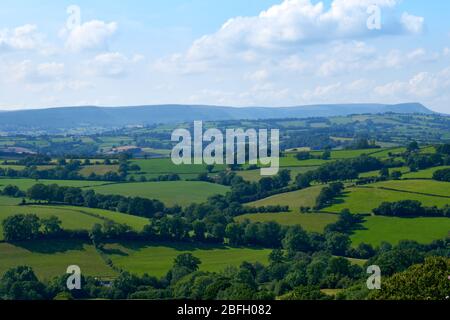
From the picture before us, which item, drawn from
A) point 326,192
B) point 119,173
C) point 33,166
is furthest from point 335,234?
point 33,166

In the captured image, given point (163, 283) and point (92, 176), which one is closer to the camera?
point (163, 283)

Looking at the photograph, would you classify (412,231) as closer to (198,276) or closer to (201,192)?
(198,276)

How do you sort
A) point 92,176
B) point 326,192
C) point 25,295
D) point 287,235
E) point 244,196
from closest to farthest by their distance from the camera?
point 25,295, point 287,235, point 326,192, point 244,196, point 92,176

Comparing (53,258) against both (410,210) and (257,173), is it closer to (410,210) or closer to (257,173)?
(410,210)

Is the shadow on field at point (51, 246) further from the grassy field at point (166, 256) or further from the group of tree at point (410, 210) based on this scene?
the group of tree at point (410, 210)

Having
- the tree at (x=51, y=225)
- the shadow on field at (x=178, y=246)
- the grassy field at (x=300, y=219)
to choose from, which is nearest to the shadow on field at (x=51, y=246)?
the tree at (x=51, y=225)
